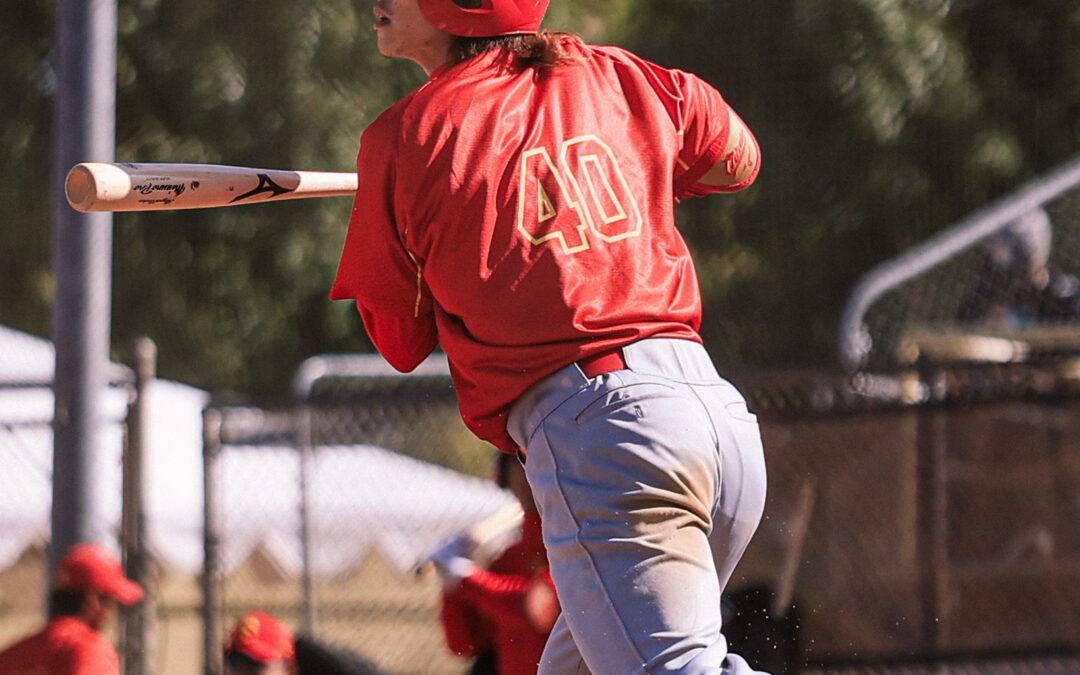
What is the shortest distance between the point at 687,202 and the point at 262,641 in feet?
38.3

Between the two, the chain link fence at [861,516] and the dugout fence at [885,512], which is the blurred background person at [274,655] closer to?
the chain link fence at [861,516]

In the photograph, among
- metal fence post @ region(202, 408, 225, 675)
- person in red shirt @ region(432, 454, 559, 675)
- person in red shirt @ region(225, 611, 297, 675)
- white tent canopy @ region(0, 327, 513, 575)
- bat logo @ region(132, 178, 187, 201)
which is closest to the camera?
bat logo @ region(132, 178, 187, 201)

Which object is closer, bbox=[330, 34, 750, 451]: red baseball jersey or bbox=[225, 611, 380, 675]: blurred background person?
bbox=[330, 34, 750, 451]: red baseball jersey

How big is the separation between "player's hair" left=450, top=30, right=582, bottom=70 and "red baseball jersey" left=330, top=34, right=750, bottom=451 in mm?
22

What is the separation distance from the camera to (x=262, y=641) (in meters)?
5.62

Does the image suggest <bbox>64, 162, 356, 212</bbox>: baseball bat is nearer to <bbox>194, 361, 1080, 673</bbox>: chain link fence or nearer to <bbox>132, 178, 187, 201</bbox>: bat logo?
<bbox>132, 178, 187, 201</bbox>: bat logo

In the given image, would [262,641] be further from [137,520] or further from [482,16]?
[482,16]

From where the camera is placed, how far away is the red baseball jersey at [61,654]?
514 cm

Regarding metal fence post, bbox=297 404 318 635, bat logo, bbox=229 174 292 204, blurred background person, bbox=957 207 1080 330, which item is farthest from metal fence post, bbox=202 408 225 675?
blurred background person, bbox=957 207 1080 330

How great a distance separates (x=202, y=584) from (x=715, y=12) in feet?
37.7

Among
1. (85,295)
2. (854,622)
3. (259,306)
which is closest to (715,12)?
(259,306)

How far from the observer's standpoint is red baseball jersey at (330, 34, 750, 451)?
2.64m

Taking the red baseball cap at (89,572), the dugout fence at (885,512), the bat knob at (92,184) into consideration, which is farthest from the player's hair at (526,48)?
the red baseball cap at (89,572)

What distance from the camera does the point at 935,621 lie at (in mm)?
6242
